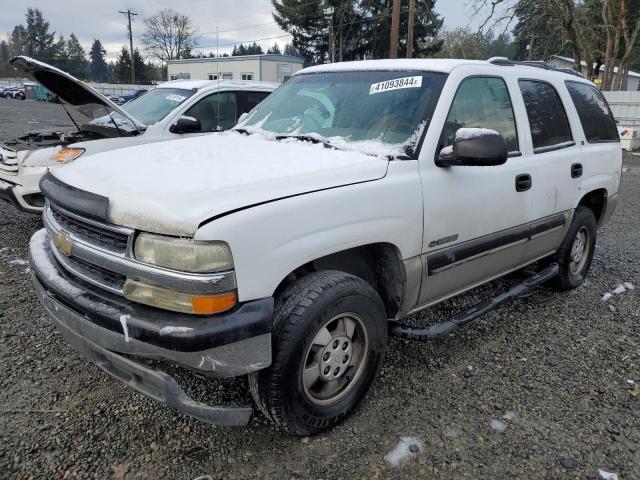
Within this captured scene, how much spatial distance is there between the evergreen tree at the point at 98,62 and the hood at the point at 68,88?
12280 centimetres

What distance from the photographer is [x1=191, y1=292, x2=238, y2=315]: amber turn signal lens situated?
6.67 feet

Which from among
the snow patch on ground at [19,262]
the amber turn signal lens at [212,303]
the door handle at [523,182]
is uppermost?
the door handle at [523,182]

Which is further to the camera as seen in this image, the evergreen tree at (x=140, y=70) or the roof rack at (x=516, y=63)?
the evergreen tree at (x=140, y=70)

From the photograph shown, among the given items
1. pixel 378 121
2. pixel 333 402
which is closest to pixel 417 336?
pixel 333 402

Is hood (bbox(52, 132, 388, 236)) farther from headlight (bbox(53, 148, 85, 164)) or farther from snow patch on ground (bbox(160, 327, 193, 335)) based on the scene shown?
headlight (bbox(53, 148, 85, 164))

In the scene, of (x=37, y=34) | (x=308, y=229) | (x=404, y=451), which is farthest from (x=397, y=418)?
(x=37, y=34)

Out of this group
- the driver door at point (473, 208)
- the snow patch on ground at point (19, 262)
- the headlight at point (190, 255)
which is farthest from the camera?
the snow patch on ground at point (19, 262)

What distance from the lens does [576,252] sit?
4.67 metres

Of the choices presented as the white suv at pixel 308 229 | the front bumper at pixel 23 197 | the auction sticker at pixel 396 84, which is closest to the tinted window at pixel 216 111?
the front bumper at pixel 23 197

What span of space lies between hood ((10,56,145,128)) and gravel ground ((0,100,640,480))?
2.27 m

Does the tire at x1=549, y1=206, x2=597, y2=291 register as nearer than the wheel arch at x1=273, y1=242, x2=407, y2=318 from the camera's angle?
No

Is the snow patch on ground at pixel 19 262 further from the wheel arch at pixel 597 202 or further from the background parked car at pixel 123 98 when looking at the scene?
the background parked car at pixel 123 98

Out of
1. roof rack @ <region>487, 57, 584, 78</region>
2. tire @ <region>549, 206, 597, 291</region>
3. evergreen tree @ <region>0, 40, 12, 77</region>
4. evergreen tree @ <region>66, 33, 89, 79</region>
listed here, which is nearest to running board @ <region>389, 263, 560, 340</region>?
tire @ <region>549, 206, 597, 291</region>

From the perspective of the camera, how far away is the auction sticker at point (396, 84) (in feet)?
10.3
